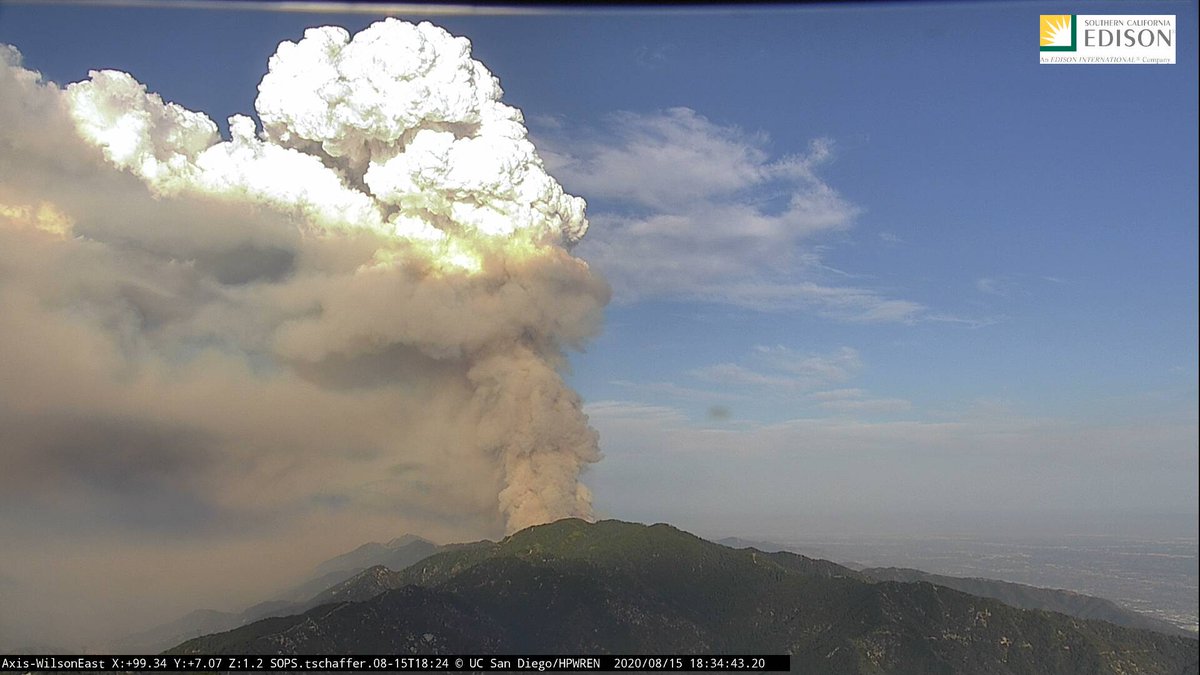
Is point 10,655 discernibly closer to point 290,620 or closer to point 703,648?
point 290,620

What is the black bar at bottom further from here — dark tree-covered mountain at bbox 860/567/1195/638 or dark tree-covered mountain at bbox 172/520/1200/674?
dark tree-covered mountain at bbox 860/567/1195/638

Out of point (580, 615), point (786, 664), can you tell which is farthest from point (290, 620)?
point (786, 664)

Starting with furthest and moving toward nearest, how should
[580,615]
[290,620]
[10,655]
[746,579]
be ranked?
[746,579] < [580,615] < [290,620] < [10,655]

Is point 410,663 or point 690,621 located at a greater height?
point 690,621

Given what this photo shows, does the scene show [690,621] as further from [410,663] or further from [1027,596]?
[1027,596]

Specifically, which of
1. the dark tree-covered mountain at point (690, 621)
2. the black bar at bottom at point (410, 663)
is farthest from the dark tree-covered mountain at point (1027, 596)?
the black bar at bottom at point (410, 663)

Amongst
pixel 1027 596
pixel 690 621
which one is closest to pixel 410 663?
pixel 690 621

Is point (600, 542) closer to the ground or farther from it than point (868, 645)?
farther from it
